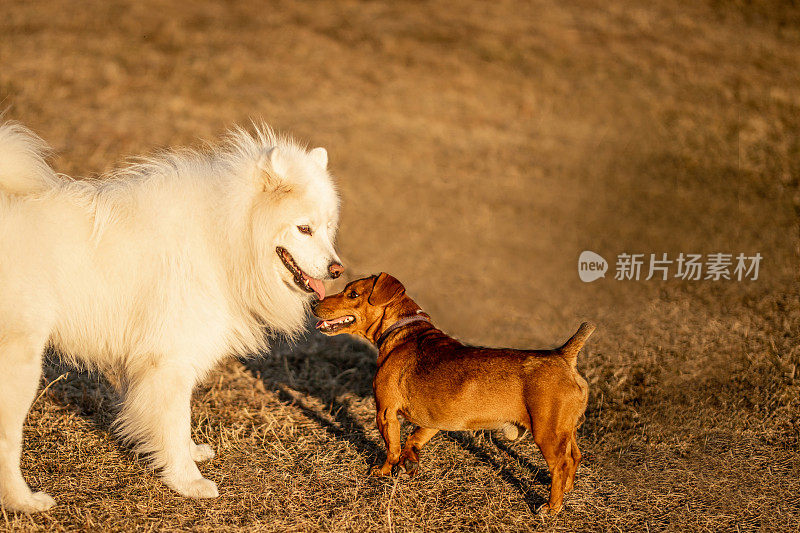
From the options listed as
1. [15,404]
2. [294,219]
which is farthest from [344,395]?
[15,404]

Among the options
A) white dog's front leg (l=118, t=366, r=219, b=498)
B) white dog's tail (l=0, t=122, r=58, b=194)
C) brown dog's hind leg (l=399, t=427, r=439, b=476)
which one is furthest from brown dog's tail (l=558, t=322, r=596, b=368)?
white dog's tail (l=0, t=122, r=58, b=194)

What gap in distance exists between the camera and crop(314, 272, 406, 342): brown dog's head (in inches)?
159

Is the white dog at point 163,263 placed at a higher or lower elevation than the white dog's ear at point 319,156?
lower

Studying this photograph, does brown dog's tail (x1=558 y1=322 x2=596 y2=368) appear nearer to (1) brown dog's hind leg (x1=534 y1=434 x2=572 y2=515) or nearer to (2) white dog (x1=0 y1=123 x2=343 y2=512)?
(1) brown dog's hind leg (x1=534 y1=434 x2=572 y2=515)

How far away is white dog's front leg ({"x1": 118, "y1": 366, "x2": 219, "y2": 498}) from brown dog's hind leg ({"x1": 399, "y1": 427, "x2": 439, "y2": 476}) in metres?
1.08

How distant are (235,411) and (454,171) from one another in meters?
8.21

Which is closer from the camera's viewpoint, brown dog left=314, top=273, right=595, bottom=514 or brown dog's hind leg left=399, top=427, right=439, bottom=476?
brown dog left=314, top=273, right=595, bottom=514

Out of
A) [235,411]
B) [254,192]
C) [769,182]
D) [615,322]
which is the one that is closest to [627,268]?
[615,322]

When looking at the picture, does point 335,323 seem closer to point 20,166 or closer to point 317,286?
point 317,286

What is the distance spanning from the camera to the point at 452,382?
12.3 feet

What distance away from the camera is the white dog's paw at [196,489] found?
3.86 m

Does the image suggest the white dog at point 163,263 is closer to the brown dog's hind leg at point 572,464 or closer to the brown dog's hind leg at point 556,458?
the brown dog's hind leg at point 556,458

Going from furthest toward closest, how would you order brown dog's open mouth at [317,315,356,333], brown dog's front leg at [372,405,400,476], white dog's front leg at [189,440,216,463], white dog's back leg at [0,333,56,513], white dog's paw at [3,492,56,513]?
white dog's front leg at [189,440,216,463] < brown dog's open mouth at [317,315,356,333] < brown dog's front leg at [372,405,400,476] < white dog's paw at [3,492,56,513] < white dog's back leg at [0,333,56,513]

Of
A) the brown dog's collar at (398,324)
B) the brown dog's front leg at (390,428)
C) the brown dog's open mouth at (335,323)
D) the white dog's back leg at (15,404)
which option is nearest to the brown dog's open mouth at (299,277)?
the brown dog's open mouth at (335,323)
